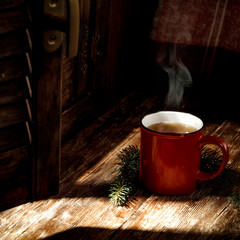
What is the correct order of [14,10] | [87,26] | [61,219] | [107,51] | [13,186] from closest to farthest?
[14,10] < [13,186] < [61,219] < [87,26] < [107,51]

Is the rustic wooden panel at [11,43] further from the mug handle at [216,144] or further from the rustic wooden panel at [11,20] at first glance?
the mug handle at [216,144]

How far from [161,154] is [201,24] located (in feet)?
2.45

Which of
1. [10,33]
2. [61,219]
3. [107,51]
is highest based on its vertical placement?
[10,33]

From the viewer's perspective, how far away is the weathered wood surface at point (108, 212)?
1.14m

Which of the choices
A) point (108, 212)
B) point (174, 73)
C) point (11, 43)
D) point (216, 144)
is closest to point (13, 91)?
point (11, 43)

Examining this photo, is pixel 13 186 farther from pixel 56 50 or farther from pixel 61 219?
pixel 56 50

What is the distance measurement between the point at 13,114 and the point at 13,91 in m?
0.05

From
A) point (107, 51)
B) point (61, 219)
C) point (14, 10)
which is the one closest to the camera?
point (14, 10)

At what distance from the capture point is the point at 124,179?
127 cm

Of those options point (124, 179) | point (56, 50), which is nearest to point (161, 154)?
point (124, 179)

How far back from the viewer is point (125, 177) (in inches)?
50.8

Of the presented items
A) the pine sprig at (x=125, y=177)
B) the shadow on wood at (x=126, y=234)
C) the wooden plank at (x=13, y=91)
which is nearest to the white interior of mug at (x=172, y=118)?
the pine sprig at (x=125, y=177)

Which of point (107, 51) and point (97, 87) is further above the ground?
point (107, 51)

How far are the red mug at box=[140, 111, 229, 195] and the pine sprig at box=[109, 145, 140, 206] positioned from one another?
41mm
